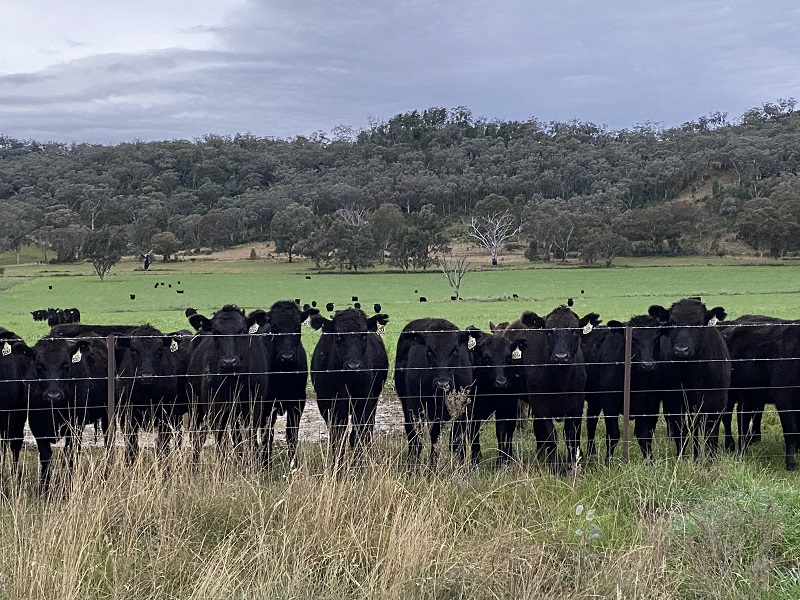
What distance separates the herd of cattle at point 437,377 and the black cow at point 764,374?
0.02 m

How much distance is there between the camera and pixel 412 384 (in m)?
9.67

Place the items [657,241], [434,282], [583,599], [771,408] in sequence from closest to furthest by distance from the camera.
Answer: [583,599]
[771,408]
[434,282]
[657,241]

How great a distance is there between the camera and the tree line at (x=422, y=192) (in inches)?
3268

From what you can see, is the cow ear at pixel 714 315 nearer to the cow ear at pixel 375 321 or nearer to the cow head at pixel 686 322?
the cow head at pixel 686 322

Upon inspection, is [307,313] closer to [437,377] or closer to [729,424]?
[437,377]

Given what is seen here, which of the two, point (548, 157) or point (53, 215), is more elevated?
point (548, 157)

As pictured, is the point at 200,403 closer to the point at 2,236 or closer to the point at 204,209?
the point at 2,236

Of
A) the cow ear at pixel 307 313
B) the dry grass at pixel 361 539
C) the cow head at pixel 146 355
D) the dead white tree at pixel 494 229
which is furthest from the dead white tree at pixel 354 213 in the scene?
the dry grass at pixel 361 539

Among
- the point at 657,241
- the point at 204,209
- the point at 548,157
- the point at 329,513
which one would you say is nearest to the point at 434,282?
the point at 657,241

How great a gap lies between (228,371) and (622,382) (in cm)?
499

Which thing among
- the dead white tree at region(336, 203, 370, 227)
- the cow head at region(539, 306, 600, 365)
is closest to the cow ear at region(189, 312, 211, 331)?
the cow head at region(539, 306, 600, 365)

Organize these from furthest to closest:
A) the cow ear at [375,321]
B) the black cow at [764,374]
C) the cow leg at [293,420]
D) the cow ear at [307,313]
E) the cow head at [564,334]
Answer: the cow ear at [307,313] < the cow ear at [375,321] < the cow leg at [293,420] < the black cow at [764,374] < the cow head at [564,334]

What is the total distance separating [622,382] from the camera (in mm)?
9672

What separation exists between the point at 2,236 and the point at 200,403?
308ft
